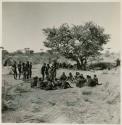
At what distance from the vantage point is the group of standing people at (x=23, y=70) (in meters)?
1.59

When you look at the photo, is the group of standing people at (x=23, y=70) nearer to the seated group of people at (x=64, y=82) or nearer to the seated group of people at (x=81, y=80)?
the seated group of people at (x=64, y=82)

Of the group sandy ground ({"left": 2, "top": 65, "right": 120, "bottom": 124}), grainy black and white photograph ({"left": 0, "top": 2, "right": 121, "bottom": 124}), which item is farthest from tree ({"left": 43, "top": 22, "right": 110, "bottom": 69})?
sandy ground ({"left": 2, "top": 65, "right": 120, "bottom": 124})

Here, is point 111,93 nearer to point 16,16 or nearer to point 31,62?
point 31,62

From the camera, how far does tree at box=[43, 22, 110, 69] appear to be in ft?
5.20

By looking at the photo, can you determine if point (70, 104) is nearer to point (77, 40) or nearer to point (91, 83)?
point (91, 83)

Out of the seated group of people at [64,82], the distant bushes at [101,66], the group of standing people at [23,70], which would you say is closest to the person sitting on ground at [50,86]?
the seated group of people at [64,82]

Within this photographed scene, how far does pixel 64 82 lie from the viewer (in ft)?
5.18

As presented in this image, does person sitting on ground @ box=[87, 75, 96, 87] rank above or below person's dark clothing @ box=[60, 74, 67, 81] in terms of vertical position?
below

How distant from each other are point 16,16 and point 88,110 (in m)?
0.67

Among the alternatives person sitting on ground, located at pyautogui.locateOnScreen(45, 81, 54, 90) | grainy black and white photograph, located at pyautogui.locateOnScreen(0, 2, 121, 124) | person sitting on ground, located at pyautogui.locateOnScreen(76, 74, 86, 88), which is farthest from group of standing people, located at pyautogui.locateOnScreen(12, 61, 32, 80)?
person sitting on ground, located at pyautogui.locateOnScreen(76, 74, 86, 88)

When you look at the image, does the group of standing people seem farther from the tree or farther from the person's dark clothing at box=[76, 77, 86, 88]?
the person's dark clothing at box=[76, 77, 86, 88]

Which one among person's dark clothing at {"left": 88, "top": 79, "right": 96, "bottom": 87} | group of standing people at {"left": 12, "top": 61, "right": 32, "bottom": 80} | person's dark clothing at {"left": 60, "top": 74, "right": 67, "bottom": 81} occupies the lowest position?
person's dark clothing at {"left": 88, "top": 79, "right": 96, "bottom": 87}

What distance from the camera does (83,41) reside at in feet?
5.25

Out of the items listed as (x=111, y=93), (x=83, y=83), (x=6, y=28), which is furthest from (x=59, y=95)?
(x=6, y=28)
